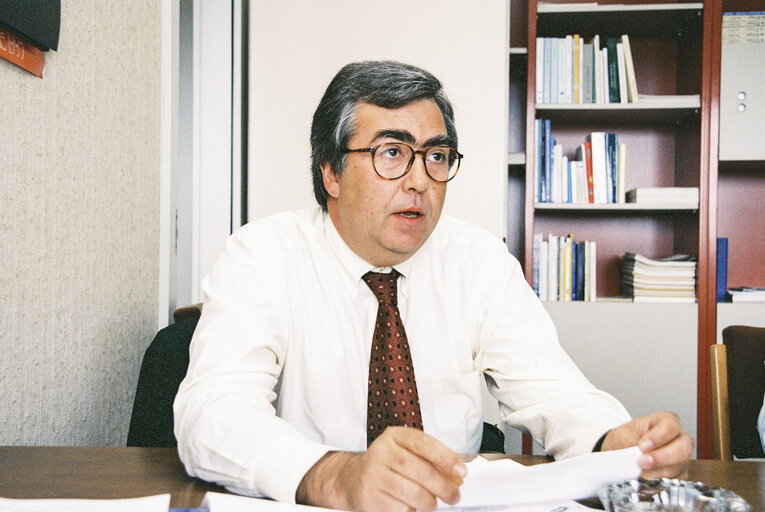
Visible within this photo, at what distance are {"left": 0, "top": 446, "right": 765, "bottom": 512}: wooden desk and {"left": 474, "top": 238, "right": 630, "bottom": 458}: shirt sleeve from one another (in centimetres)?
14

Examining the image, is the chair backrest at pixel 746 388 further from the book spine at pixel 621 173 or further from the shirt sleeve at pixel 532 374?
the book spine at pixel 621 173

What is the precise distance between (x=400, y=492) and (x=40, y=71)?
0.81 meters

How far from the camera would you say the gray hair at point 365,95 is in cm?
121

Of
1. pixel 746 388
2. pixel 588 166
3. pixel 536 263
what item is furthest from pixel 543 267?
pixel 746 388

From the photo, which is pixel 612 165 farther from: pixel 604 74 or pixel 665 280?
pixel 665 280

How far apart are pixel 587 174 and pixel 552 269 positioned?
47 cm

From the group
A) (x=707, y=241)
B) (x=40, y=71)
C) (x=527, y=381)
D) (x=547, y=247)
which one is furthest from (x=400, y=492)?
→ (x=707, y=241)

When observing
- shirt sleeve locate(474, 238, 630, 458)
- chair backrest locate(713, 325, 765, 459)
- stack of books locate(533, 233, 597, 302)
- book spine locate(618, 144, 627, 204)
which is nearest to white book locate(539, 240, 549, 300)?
stack of books locate(533, 233, 597, 302)

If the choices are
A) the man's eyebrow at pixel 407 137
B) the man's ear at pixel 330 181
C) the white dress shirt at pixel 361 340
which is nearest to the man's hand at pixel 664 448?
the white dress shirt at pixel 361 340

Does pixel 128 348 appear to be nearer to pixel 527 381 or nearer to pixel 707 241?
pixel 527 381

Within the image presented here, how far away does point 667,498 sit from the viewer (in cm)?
65

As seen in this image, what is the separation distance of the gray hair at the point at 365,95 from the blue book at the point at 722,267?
1.84 metres

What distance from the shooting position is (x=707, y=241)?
101 inches

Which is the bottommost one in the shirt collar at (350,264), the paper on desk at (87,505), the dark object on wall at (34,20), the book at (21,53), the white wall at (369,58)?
the paper on desk at (87,505)
